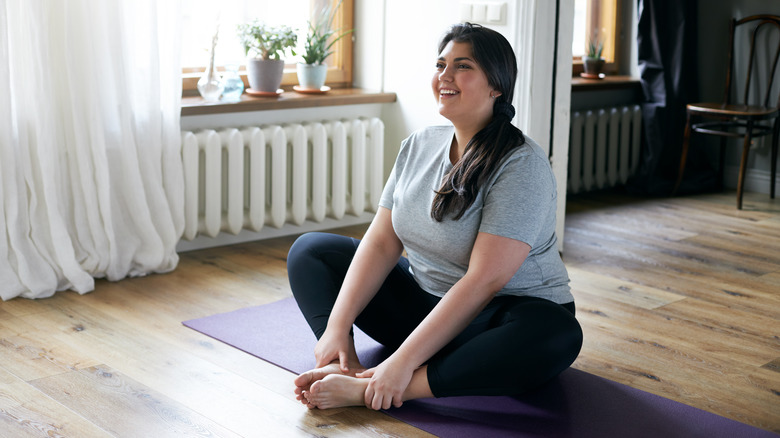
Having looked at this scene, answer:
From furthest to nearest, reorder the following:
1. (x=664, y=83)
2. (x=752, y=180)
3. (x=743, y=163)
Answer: (x=752, y=180) < (x=664, y=83) < (x=743, y=163)

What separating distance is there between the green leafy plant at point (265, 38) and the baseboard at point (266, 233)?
695 mm

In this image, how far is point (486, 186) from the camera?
6.29 ft

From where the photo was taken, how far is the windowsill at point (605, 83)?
4590 millimetres

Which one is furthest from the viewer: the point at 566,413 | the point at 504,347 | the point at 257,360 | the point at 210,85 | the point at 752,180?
the point at 752,180

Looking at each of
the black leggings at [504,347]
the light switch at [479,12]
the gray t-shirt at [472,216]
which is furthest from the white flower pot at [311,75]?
the black leggings at [504,347]

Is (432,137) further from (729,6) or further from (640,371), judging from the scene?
(729,6)

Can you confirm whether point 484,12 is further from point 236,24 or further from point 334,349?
point 334,349

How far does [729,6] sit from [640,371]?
10.5ft

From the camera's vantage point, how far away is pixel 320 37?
371 centimetres

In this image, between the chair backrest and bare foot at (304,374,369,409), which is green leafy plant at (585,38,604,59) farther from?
bare foot at (304,374,369,409)

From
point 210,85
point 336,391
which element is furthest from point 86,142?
point 336,391

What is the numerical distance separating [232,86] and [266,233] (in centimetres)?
62

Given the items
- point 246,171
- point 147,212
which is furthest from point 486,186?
point 246,171

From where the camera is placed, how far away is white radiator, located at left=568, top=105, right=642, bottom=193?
4.64 m
